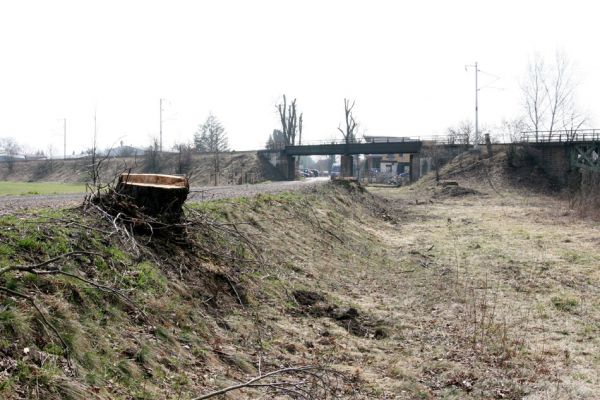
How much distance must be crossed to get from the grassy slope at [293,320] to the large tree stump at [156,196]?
58cm

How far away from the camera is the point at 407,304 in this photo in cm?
1063

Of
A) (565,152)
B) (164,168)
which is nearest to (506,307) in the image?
(565,152)

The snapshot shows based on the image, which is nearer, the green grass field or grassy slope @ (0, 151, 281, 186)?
the green grass field

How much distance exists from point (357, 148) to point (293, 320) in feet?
180

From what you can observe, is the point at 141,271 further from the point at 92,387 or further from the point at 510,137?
the point at 510,137

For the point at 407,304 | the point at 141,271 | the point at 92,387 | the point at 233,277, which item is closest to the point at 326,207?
the point at 407,304

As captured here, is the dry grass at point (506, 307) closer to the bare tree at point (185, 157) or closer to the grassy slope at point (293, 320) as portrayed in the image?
the grassy slope at point (293, 320)

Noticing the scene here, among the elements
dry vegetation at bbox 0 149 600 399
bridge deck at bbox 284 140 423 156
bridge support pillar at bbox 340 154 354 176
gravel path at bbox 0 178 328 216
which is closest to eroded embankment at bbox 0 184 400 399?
dry vegetation at bbox 0 149 600 399

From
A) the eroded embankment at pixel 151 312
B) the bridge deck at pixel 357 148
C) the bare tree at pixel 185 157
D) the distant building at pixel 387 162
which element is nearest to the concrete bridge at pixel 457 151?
the bridge deck at pixel 357 148

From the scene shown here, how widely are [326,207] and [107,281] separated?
1593cm

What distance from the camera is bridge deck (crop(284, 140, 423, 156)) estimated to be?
5888cm

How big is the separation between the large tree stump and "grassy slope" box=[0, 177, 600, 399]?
584 millimetres

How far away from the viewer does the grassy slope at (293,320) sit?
493 cm

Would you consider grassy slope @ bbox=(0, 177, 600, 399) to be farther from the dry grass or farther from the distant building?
the distant building
